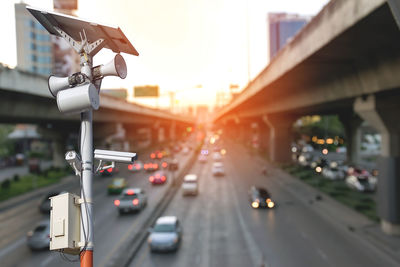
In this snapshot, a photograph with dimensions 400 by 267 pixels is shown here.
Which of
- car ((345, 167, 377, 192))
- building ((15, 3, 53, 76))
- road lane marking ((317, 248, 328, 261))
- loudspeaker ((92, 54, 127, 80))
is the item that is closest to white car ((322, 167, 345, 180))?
car ((345, 167, 377, 192))

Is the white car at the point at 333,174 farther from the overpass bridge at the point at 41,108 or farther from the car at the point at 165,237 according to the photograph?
the overpass bridge at the point at 41,108

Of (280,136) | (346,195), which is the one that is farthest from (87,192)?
(280,136)

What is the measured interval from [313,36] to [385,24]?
3288 mm

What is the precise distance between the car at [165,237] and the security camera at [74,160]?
→ 12.5 metres

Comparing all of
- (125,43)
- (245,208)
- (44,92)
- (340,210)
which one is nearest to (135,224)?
(245,208)

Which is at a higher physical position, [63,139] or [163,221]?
[63,139]

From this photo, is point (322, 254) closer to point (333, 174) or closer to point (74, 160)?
point (74, 160)

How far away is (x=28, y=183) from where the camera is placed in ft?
126

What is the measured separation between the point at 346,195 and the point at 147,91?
94.0 ft

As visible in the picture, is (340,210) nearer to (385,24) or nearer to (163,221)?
(163,221)

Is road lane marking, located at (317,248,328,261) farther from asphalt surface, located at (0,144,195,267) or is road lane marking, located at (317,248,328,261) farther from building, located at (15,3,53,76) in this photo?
building, located at (15,3,53,76)

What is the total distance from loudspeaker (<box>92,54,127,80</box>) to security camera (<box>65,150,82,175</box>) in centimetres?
112

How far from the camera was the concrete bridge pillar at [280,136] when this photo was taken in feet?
159

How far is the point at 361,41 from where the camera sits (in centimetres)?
1206
